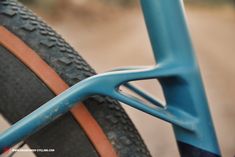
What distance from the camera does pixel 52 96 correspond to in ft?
1.38

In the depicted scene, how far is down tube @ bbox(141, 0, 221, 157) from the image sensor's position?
0.39 metres

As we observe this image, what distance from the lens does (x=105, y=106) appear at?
421mm

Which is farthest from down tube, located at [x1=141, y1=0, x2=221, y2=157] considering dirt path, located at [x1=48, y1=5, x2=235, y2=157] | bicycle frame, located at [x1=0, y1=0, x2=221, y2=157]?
dirt path, located at [x1=48, y1=5, x2=235, y2=157]

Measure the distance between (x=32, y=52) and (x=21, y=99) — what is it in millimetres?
51

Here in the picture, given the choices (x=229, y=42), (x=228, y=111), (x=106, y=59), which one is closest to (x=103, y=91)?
(x=228, y=111)

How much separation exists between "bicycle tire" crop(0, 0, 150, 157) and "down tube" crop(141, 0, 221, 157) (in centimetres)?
6

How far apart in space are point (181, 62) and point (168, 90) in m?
0.03

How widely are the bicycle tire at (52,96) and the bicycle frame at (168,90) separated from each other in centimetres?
4

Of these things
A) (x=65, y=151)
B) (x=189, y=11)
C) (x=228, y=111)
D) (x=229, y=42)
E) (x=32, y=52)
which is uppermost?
(x=32, y=52)

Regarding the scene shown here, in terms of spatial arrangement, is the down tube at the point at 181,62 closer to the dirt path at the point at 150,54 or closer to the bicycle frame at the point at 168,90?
the bicycle frame at the point at 168,90

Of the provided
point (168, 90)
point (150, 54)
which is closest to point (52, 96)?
point (168, 90)

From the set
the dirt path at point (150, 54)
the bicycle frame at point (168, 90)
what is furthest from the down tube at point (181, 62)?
the dirt path at point (150, 54)

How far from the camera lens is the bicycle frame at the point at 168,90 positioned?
380 millimetres

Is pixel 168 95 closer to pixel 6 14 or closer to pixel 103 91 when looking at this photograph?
pixel 103 91
